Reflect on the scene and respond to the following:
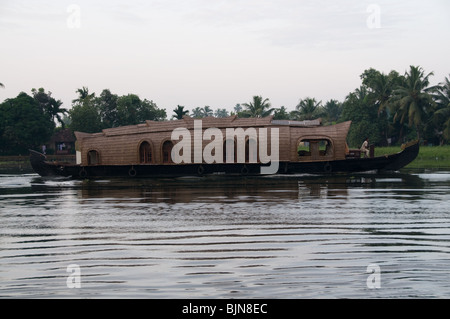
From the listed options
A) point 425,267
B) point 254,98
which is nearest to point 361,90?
point 254,98

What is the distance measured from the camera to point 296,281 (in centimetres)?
668

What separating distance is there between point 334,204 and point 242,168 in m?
11.6

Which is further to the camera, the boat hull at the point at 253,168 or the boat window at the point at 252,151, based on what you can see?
the boat window at the point at 252,151

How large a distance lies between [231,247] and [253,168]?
1708 centimetres

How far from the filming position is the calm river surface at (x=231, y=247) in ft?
21.3

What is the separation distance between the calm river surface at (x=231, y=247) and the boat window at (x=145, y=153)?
414 inches

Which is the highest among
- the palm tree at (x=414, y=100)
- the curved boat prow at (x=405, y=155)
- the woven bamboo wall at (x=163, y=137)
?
the palm tree at (x=414, y=100)

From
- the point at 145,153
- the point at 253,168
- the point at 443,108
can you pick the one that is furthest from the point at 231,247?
the point at 443,108

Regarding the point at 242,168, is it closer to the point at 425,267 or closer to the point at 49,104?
the point at 425,267

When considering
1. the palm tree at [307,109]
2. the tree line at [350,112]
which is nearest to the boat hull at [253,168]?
the tree line at [350,112]

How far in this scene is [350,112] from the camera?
2226 inches

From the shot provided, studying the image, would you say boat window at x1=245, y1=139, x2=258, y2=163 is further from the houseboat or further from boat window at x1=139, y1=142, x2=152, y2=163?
boat window at x1=139, y1=142, x2=152, y2=163

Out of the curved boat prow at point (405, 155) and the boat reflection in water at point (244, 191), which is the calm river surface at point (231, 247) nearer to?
the boat reflection in water at point (244, 191)

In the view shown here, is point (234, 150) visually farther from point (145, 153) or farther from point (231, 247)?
point (231, 247)
